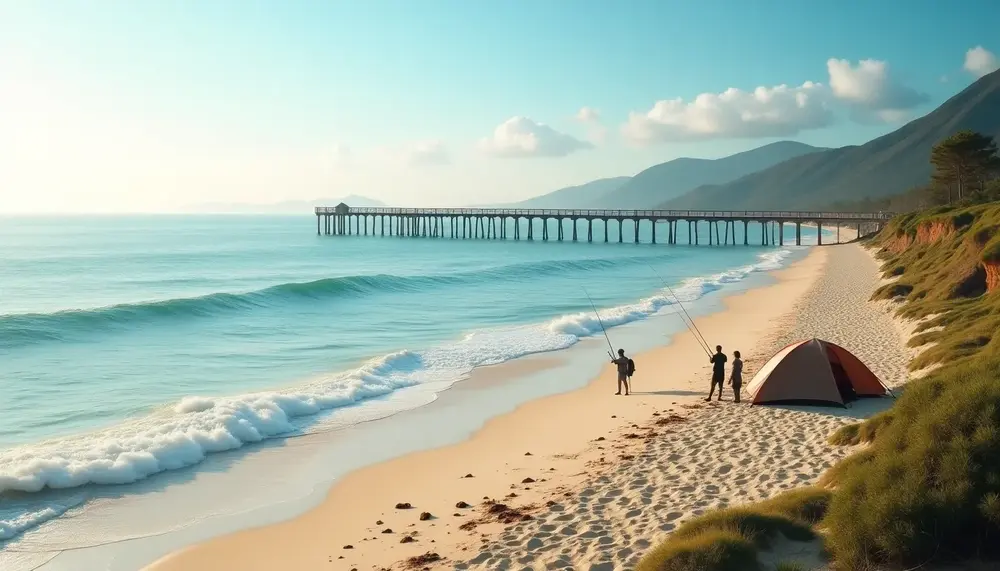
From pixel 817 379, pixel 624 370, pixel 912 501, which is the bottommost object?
pixel 624 370

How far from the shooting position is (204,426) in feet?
41.0

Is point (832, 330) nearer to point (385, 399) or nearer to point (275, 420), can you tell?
point (385, 399)

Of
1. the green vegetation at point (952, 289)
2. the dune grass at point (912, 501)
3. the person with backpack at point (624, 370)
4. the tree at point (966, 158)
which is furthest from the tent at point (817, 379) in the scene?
the tree at point (966, 158)

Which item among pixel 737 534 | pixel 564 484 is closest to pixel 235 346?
pixel 564 484

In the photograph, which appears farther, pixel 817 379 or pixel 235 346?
pixel 235 346

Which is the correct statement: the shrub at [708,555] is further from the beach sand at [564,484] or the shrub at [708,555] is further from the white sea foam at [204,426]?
the white sea foam at [204,426]

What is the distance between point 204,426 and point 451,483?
4.82 meters

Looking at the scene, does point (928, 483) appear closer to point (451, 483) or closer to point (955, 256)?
point (451, 483)

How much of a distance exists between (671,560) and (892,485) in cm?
175

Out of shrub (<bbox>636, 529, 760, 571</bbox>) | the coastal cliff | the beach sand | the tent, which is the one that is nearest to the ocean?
the beach sand

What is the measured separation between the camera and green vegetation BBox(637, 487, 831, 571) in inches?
223

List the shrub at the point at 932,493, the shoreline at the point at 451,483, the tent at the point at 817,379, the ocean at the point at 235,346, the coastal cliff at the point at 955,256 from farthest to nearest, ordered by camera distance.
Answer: the coastal cliff at the point at 955,256 < the tent at the point at 817,379 < the ocean at the point at 235,346 < the shoreline at the point at 451,483 < the shrub at the point at 932,493

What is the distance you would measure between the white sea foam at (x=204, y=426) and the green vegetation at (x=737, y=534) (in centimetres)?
727

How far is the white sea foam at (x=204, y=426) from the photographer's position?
10.2 m
